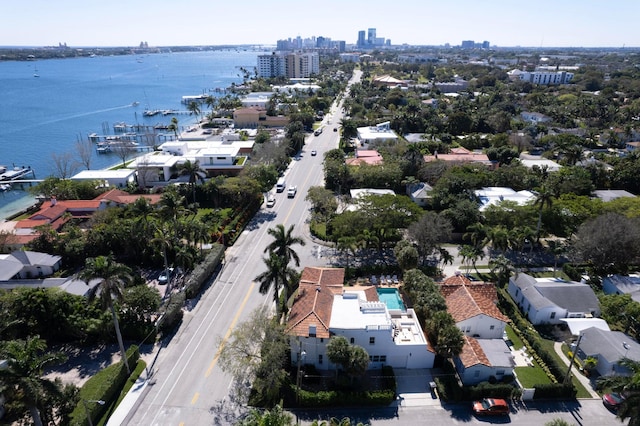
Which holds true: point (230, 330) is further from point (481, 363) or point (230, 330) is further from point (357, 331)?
point (481, 363)

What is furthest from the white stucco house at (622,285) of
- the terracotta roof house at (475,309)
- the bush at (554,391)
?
the bush at (554,391)

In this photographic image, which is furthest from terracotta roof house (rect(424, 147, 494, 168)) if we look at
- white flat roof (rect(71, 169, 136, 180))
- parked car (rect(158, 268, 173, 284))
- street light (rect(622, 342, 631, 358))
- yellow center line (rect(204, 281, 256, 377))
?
white flat roof (rect(71, 169, 136, 180))

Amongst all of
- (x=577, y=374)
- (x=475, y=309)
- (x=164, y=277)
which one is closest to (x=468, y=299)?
(x=475, y=309)

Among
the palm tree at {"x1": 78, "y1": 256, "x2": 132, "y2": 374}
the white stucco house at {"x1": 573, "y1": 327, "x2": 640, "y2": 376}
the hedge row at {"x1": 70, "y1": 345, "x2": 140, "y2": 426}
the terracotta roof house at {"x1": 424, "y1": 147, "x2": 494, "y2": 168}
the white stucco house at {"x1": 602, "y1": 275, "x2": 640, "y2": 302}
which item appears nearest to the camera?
the hedge row at {"x1": 70, "y1": 345, "x2": 140, "y2": 426}

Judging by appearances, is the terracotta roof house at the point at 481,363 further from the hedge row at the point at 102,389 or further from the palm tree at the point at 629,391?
the hedge row at the point at 102,389

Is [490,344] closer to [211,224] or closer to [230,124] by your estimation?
[211,224]

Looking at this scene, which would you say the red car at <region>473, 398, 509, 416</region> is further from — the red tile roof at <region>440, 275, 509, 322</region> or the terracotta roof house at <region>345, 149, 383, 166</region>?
the terracotta roof house at <region>345, 149, 383, 166</region>

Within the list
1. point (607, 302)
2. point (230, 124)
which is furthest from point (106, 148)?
point (607, 302)
